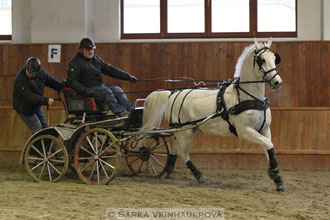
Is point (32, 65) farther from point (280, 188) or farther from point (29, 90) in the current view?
point (280, 188)

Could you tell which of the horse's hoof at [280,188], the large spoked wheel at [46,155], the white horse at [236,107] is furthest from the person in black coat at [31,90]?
the horse's hoof at [280,188]

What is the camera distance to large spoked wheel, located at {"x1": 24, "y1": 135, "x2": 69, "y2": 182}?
5836 millimetres

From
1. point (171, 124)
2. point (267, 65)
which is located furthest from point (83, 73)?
point (267, 65)

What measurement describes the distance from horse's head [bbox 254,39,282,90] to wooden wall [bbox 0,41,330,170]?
2279mm

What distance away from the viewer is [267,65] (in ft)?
17.0

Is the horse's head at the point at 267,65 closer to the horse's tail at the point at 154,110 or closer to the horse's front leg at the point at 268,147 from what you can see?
the horse's front leg at the point at 268,147

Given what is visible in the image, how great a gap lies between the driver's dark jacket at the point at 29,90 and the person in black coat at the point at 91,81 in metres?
0.57

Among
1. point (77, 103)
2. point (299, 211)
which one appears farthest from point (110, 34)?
point (299, 211)

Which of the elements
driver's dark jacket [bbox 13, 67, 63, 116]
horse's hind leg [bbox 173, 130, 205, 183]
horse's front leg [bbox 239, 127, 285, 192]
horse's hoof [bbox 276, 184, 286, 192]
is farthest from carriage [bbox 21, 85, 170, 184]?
horse's hoof [bbox 276, 184, 286, 192]

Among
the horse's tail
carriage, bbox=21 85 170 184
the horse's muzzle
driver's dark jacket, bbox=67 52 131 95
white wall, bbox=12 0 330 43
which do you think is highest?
white wall, bbox=12 0 330 43

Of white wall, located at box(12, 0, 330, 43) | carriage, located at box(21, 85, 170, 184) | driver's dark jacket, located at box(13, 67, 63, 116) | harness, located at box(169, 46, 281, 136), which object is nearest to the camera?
harness, located at box(169, 46, 281, 136)

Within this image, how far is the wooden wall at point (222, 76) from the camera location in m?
7.35

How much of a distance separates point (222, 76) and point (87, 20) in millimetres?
2536

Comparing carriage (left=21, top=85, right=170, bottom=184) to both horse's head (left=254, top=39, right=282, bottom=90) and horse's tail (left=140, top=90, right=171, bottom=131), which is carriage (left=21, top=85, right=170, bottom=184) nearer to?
horse's tail (left=140, top=90, right=171, bottom=131)
